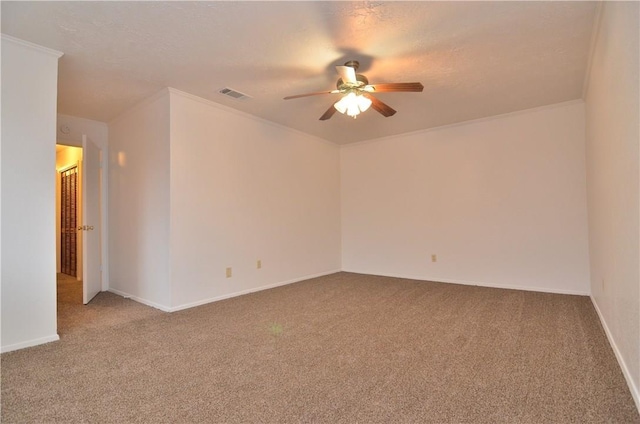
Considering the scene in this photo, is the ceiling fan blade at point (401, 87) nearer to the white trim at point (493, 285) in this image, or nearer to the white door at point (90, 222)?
the white trim at point (493, 285)

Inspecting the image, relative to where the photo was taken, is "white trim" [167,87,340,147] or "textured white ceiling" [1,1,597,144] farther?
"white trim" [167,87,340,147]

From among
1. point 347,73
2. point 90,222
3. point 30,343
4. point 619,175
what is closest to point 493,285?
point 619,175

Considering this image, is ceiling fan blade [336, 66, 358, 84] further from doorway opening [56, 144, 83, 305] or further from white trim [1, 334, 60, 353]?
doorway opening [56, 144, 83, 305]

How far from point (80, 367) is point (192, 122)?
8.19 feet

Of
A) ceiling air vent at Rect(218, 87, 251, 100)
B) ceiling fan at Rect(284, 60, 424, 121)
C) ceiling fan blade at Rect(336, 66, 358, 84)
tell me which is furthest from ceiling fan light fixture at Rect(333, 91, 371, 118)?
ceiling air vent at Rect(218, 87, 251, 100)

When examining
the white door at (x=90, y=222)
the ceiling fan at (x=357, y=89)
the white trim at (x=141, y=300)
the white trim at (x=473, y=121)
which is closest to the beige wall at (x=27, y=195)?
the white trim at (x=141, y=300)

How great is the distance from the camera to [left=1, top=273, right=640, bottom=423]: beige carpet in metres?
1.60

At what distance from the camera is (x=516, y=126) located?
4.24 metres

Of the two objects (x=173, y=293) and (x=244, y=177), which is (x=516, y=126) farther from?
(x=173, y=293)

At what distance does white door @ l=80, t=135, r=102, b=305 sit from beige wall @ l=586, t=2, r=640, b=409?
A: 4.70m

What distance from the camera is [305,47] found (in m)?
2.56

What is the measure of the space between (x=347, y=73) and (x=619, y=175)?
6.25 ft

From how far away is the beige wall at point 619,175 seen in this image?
160 centimetres

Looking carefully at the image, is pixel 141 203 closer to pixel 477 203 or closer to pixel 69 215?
pixel 69 215
